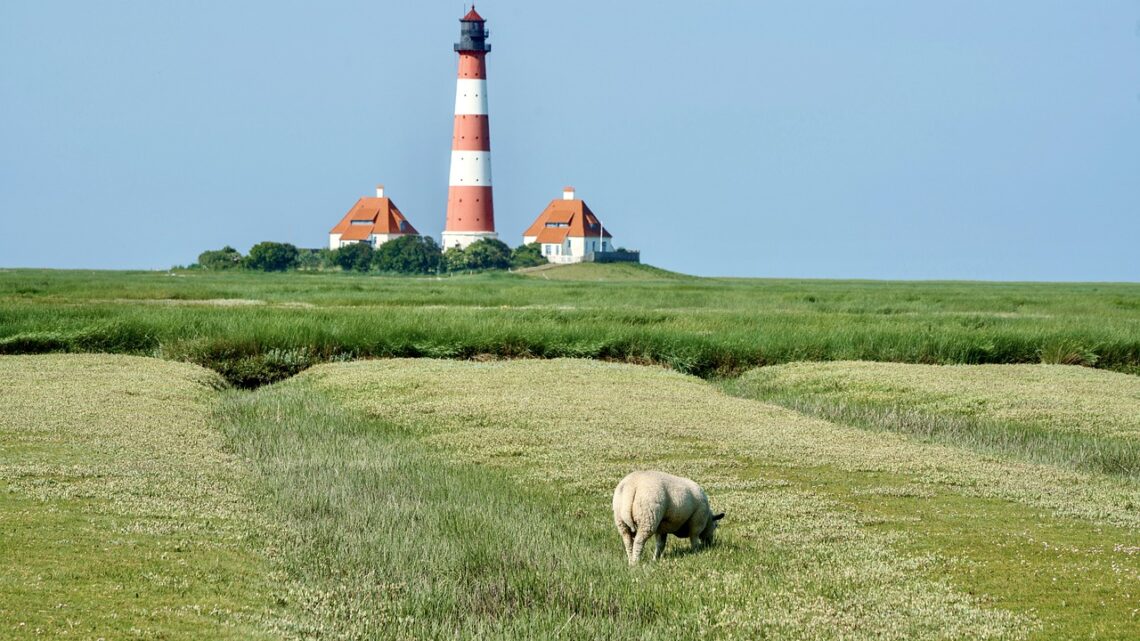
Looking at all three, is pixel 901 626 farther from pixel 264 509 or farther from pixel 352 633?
pixel 264 509

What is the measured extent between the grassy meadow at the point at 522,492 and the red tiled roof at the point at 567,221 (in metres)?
61.3

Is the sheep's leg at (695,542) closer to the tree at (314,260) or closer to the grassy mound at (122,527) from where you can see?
the grassy mound at (122,527)

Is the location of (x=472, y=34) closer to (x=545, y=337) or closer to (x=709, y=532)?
(x=545, y=337)

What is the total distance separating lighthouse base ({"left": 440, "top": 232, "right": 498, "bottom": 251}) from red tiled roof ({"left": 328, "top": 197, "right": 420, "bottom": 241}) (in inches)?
459

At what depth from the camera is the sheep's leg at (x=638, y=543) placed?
814 centimetres

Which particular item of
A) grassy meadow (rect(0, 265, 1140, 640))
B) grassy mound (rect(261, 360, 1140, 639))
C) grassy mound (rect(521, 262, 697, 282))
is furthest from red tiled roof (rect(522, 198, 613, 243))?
grassy mound (rect(261, 360, 1140, 639))

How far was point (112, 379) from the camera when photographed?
18.0 metres

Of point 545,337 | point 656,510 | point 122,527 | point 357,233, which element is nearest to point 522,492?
point 656,510

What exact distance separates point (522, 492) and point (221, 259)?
232ft

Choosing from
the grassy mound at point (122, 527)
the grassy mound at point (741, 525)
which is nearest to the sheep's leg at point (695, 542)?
the grassy mound at point (741, 525)

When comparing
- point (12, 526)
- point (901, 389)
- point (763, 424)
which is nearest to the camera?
point (12, 526)

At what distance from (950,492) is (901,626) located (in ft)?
13.8

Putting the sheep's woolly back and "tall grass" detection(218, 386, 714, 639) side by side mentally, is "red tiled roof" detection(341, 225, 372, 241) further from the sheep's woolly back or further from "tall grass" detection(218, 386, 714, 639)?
the sheep's woolly back

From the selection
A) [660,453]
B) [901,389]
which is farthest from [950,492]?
[901,389]
